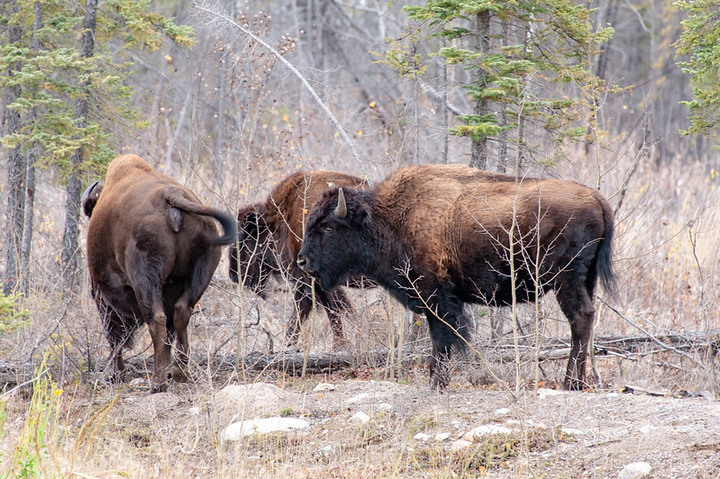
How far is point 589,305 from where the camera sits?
7234mm

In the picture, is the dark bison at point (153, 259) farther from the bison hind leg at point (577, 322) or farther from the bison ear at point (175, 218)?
the bison hind leg at point (577, 322)

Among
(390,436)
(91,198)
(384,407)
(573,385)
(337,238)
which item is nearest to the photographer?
(390,436)

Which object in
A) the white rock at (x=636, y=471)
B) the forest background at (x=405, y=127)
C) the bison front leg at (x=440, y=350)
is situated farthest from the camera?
the forest background at (x=405, y=127)

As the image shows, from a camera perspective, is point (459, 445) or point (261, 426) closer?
point (459, 445)

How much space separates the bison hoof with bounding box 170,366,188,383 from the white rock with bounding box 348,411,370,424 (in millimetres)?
2186

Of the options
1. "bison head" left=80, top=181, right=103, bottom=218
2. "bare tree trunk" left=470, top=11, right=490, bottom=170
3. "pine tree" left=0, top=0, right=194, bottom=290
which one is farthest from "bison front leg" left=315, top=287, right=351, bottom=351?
"pine tree" left=0, top=0, right=194, bottom=290

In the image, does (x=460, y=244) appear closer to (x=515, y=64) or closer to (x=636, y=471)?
(x=515, y=64)

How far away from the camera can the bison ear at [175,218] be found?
744 cm

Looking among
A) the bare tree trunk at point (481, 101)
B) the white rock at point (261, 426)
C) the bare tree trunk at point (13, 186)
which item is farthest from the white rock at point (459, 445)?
the bare tree trunk at point (13, 186)

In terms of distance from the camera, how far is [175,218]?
24.5 feet

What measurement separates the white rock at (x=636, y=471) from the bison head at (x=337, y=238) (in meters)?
3.69

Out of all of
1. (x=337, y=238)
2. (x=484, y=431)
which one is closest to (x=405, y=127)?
(x=337, y=238)

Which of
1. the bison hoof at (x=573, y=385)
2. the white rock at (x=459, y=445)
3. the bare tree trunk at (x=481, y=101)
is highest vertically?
the bare tree trunk at (x=481, y=101)

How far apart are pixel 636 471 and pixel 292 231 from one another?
5.46m
